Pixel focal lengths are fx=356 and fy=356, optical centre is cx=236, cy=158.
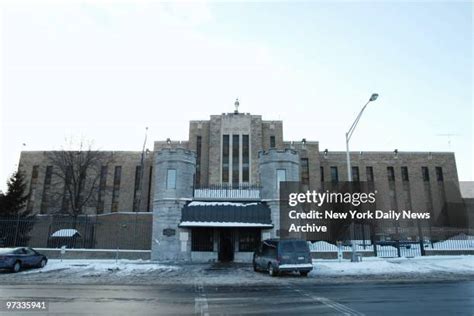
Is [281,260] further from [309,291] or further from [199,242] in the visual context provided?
[199,242]

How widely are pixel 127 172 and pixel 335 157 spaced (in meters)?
32.8

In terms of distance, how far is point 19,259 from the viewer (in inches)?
798

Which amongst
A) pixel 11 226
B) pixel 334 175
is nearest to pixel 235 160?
pixel 334 175

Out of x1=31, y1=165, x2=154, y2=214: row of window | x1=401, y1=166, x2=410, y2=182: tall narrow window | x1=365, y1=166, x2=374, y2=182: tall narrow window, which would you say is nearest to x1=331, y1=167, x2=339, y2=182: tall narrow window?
x1=365, y1=166, x2=374, y2=182: tall narrow window

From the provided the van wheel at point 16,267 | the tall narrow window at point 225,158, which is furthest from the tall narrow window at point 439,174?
the van wheel at point 16,267

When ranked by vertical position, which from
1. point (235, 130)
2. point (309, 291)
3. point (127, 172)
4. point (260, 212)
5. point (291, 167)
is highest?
point (235, 130)

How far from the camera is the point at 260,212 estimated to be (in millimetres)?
26094

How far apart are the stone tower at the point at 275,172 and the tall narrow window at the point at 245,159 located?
25.8 meters

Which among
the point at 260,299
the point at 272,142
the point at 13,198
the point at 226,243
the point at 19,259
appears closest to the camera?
the point at 260,299

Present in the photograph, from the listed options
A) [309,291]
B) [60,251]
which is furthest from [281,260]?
[60,251]

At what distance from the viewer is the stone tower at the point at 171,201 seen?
25359mm

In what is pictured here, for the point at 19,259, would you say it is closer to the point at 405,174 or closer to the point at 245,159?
the point at 245,159

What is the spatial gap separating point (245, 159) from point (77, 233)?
98.9 feet

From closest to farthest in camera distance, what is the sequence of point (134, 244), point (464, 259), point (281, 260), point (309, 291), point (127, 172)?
point (309, 291)
point (281, 260)
point (464, 259)
point (134, 244)
point (127, 172)
